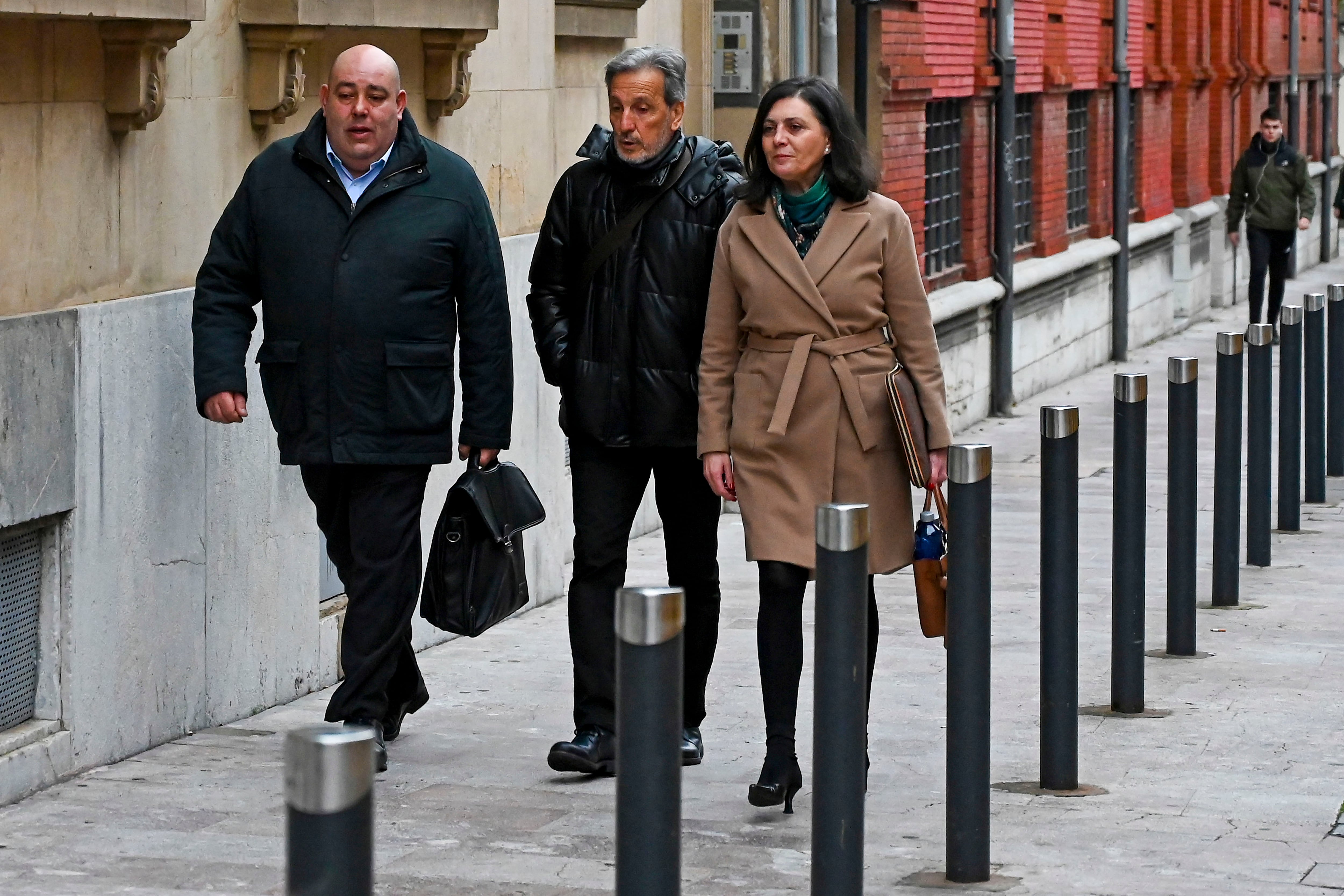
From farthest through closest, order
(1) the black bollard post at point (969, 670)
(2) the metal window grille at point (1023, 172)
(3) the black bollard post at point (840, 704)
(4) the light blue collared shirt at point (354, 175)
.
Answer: (2) the metal window grille at point (1023, 172)
(4) the light blue collared shirt at point (354, 175)
(1) the black bollard post at point (969, 670)
(3) the black bollard post at point (840, 704)

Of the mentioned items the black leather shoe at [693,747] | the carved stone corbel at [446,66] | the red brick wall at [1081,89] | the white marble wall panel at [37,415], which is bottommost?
the black leather shoe at [693,747]

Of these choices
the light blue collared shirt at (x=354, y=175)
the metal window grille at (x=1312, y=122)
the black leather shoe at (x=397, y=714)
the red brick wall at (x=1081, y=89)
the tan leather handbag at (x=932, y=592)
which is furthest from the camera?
the metal window grille at (x=1312, y=122)

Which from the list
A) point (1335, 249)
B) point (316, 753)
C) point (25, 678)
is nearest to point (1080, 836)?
point (25, 678)

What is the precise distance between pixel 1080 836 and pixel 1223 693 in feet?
6.72

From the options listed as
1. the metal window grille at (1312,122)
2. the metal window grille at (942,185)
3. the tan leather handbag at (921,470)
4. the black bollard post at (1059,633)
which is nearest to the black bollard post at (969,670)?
the tan leather handbag at (921,470)

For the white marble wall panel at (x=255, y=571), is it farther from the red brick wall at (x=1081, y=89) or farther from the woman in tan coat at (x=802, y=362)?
the red brick wall at (x=1081, y=89)

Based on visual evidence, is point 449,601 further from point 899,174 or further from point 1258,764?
point 899,174

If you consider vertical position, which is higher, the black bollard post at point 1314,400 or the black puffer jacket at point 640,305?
the black puffer jacket at point 640,305

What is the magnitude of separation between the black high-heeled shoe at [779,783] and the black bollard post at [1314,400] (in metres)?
6.80

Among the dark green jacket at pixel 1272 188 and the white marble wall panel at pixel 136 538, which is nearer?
the white marble wall panel at pixel 136 538

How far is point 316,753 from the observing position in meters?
2.50

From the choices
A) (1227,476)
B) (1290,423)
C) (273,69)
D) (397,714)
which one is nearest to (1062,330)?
(1290,423)

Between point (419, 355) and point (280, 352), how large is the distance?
37 cm

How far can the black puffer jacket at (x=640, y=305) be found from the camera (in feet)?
20.3
